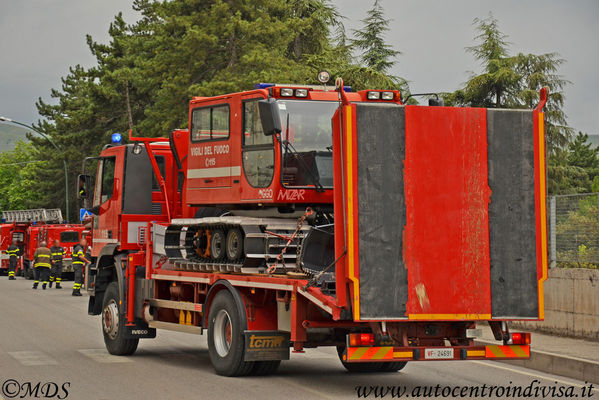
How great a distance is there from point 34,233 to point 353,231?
39.8 metres

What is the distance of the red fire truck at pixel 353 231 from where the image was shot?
973 centimetres

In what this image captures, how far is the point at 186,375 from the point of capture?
1220 cm

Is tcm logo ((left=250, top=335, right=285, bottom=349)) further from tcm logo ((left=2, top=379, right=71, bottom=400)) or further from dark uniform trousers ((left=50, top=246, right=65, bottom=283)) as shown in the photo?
dark uniform trousers ((left=50, top=246, right=65, bottom=283))

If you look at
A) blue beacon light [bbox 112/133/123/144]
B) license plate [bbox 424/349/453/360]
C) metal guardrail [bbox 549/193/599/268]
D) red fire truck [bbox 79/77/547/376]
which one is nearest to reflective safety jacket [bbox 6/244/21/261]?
blue beacon light [bbox 112/133/123/144]

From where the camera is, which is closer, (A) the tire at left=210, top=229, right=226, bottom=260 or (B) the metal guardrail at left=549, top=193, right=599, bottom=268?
(A) the tire at left=210, top=229, right=226, bottom=260

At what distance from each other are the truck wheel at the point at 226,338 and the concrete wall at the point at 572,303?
6164 mm

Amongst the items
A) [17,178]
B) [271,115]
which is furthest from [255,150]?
[17,178]

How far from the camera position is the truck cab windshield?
12.1 metres

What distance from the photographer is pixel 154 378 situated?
11.9 meters

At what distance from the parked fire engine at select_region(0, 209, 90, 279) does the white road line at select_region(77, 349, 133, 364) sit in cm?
2699

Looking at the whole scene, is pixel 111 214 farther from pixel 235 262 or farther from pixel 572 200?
pixel 572 200

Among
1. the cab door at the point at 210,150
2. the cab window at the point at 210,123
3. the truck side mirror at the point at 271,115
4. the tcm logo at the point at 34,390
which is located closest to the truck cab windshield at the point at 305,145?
the truck side mirror at the point at 271,115

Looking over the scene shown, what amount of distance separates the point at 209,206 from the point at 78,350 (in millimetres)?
3568

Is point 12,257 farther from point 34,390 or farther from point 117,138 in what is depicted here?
→ point 34,390
